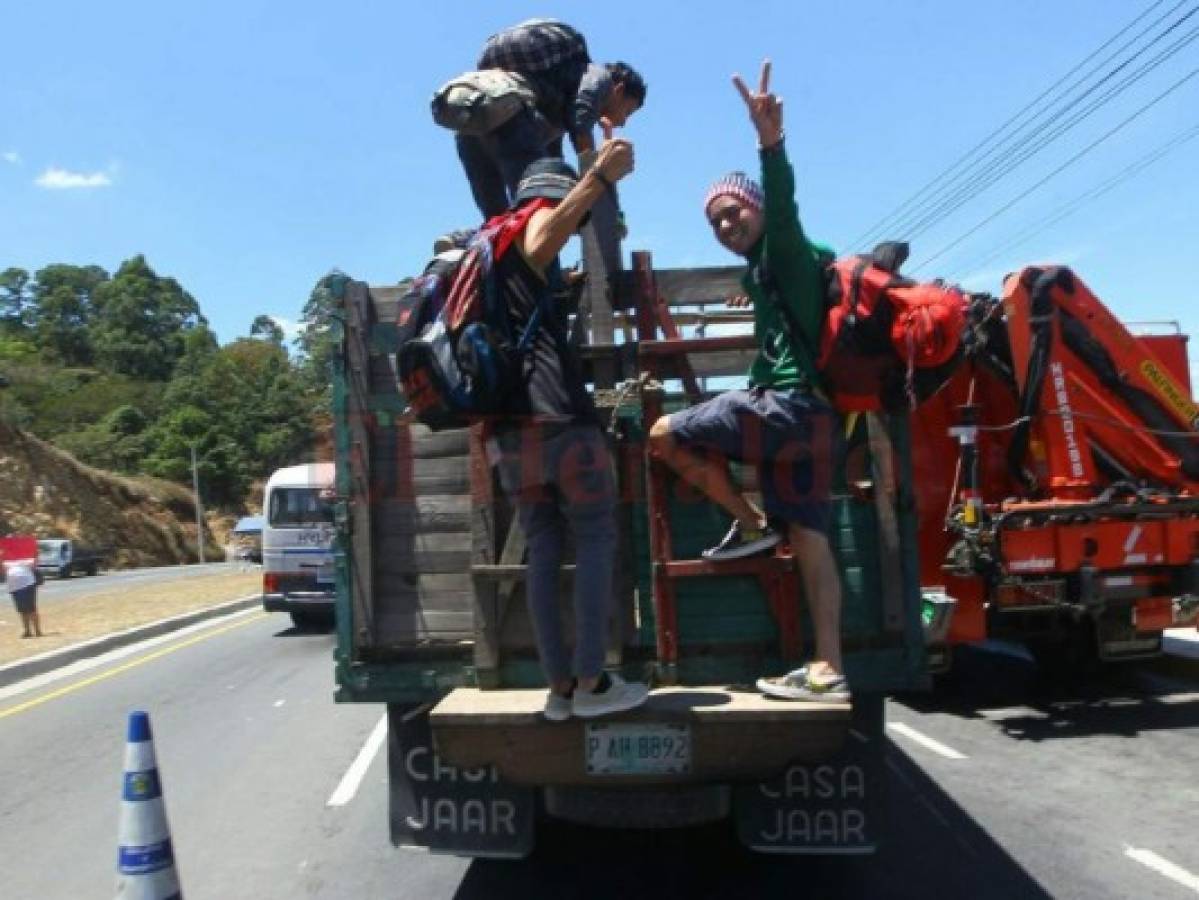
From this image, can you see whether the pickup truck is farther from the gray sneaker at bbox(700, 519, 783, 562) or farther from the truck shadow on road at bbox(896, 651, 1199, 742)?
the gray sneaker at bbox(700, 519, 783, 562)

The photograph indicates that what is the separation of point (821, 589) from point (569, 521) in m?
0.80

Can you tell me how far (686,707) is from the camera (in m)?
3.21

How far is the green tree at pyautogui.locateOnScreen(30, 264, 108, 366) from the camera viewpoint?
91.8 meters

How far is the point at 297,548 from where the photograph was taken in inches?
620

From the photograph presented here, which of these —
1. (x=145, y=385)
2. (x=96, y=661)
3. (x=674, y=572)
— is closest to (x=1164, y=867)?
(x=674, y=572)

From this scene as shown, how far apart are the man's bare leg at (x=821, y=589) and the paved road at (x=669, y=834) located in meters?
1.56

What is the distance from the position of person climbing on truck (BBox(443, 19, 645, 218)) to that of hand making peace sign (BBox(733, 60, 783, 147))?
0.70 m

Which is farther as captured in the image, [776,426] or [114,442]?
[114,442]

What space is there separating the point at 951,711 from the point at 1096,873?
3.48m

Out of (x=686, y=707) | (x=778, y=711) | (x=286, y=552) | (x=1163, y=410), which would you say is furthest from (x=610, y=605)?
(x=286, y=552)

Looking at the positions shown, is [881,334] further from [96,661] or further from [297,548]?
[297,548]

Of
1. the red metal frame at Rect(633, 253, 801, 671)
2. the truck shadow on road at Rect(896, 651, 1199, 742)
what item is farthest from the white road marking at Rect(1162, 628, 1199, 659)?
the red metal frame at Rect(633, 253, 801, 671)

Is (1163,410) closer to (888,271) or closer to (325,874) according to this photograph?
(888,271)

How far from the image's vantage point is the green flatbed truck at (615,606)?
3613 millimetres
